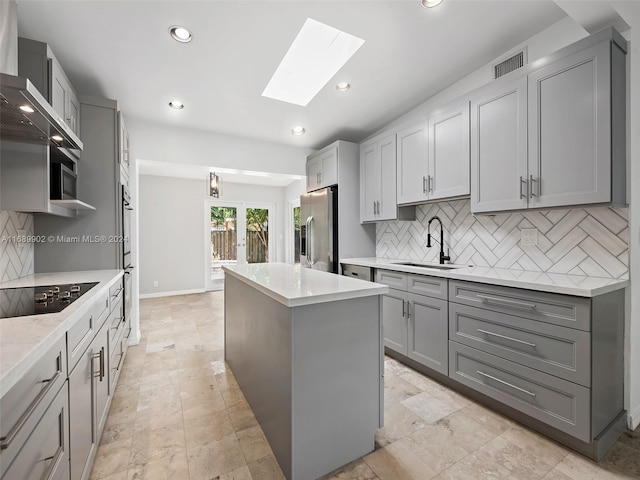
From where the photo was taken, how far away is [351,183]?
3.83 meters

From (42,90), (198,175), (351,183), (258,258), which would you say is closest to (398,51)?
(351,183)

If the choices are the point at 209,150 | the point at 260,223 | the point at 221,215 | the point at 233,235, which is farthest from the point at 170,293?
the point at 209,150

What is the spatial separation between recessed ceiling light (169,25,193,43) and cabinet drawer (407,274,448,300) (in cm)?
256

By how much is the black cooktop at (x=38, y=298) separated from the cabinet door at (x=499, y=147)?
2727 mm

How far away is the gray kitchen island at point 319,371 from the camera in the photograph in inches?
55.1

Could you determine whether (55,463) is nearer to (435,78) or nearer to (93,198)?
(93,198)

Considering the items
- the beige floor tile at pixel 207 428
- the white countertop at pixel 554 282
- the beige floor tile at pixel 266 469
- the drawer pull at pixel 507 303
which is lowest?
the beige floor tile at pixel 207 428

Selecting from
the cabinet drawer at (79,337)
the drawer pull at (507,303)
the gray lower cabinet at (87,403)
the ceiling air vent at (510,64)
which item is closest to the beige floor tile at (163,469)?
the gray lower cabinet at (87,403)

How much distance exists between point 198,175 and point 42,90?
4.05m

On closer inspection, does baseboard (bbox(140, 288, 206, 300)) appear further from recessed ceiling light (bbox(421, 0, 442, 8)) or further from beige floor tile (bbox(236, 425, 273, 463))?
recessed ceiling light (bbox(421, 0, 442, 8))

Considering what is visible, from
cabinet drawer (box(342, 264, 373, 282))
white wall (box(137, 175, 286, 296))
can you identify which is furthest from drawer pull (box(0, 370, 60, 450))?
white wall (box(137, 175, 286, 296))

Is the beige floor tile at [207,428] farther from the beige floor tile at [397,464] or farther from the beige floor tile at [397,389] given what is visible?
the beige floor tile at [397,389]

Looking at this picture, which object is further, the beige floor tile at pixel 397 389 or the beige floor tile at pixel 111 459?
the beige floor tile at pixel 397 389

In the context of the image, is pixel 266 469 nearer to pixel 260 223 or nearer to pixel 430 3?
pixel 430 3
